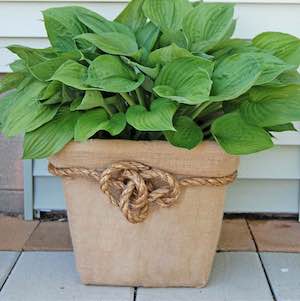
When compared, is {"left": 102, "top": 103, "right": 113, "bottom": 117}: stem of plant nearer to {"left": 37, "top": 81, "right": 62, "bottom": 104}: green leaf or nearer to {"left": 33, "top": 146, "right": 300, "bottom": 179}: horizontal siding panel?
{"left": 37, "top": 81, "right": 62, "bottom": 104}: green leaf

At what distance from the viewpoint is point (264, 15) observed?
184 centimetres

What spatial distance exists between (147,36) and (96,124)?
0.31 metres

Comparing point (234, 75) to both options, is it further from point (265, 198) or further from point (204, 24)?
point (265, 198)

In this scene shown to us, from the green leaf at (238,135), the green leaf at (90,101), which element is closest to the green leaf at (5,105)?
the green leaf at (90,101)

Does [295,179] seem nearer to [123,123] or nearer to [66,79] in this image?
[123,123]

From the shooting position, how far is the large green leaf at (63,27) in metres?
1.45

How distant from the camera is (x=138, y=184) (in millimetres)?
1349

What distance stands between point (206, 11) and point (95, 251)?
2.38 ft

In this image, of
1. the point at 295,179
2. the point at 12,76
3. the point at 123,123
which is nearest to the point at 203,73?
the point at 123,123

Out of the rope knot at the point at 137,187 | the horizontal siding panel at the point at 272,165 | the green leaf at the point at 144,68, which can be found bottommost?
the horizontal siding panel at the point at 272,165

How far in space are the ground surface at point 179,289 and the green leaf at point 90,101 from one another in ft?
1.76

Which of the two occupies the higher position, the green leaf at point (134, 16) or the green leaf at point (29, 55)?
the green leaf at point (134, 16)

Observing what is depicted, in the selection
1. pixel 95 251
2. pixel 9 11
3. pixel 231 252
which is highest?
pixel 9 11

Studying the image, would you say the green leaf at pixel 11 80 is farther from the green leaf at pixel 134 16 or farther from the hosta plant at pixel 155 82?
the green leaf at pixel 134 16
